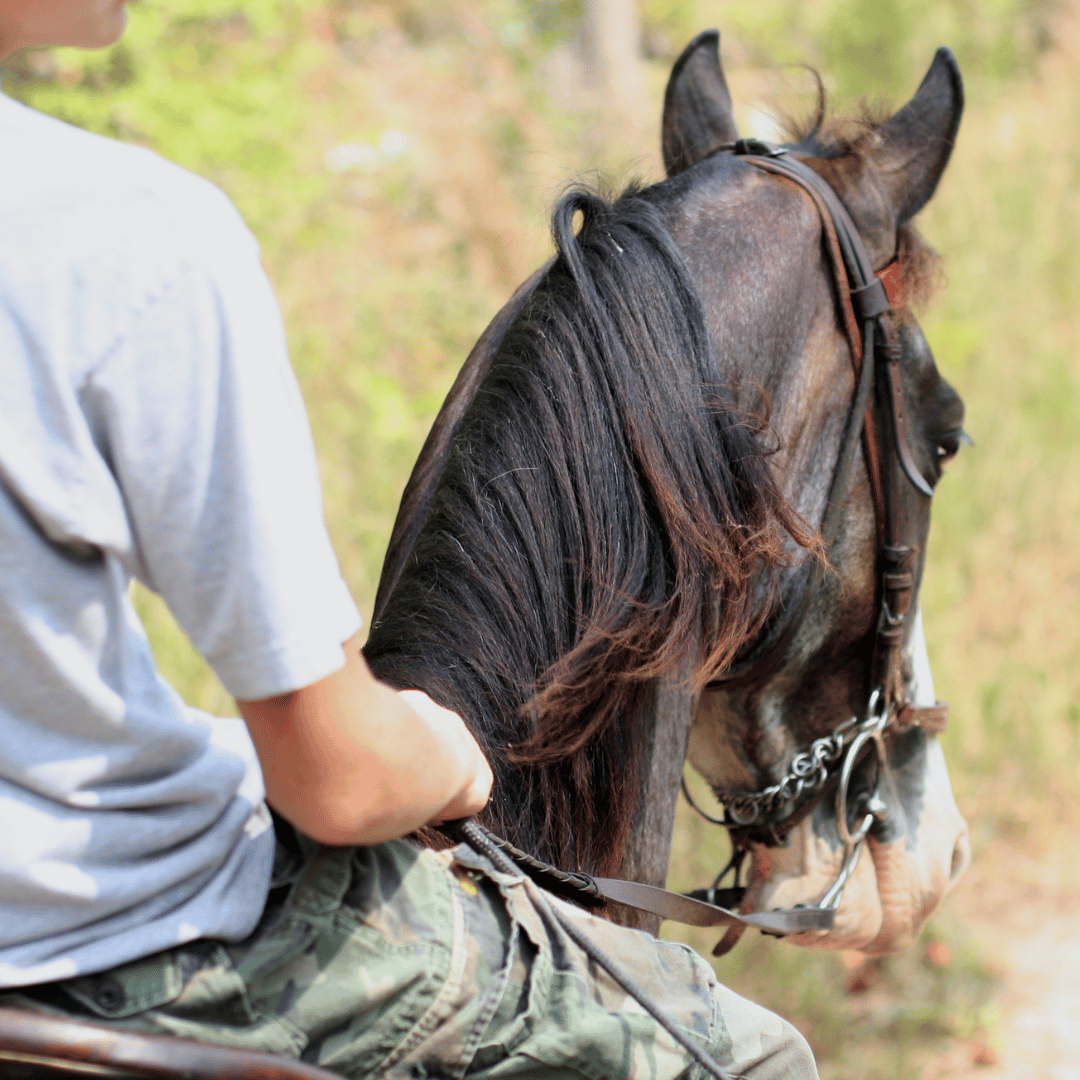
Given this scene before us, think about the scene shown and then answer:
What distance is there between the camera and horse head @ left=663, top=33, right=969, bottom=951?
1704 millimetres

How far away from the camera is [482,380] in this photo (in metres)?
1.61

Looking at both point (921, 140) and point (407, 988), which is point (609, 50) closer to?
point (921, 140)

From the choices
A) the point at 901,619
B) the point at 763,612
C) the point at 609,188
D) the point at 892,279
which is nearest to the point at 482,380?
the point at 609,188

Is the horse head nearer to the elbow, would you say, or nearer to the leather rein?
the leather rein

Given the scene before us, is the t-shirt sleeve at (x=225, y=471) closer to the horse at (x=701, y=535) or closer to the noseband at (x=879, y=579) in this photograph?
the horse at (x=701, y=535)

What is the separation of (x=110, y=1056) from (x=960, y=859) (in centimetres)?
175

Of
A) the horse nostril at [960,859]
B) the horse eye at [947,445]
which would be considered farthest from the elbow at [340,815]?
the horse nostril at [960,859]

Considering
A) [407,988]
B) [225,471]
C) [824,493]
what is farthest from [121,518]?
[824,493]

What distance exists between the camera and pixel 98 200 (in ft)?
2.53

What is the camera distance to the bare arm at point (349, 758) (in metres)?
0.85

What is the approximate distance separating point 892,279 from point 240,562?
1383 mm

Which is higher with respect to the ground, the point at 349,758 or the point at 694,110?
the point at 694,110

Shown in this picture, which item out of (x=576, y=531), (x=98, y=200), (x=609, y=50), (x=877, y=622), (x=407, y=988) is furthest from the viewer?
(x=609, y=50)

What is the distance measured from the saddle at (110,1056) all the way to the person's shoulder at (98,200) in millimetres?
564
